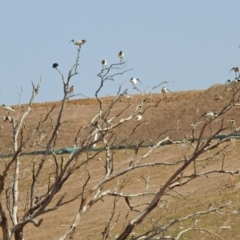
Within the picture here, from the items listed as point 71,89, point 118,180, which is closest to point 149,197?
point 118,180

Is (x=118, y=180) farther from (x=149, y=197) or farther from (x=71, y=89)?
(x=149, y=197)

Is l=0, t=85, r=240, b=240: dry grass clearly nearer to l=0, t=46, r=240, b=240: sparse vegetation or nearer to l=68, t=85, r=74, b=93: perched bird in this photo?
l=0, t=46, r=240, b=240: sparse vegetation

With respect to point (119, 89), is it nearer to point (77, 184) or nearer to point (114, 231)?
point (114, 231)

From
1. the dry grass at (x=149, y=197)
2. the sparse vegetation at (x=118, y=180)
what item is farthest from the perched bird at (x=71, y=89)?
the dry grass at (x=149, y=197)

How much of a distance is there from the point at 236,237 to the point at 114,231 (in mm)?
3108

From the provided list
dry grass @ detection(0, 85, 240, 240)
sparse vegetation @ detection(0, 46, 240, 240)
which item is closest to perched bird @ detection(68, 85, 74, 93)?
sparse vegetation @ detection(0, 46, 240, 240)

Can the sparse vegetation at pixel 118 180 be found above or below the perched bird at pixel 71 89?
below

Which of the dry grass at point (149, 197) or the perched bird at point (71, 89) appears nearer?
the perched bird at point (71, 89)

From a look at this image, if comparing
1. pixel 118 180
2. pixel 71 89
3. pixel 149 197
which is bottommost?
pixel 149 197

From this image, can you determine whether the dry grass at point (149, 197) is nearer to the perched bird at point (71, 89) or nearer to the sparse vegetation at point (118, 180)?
the sparse vegetation at point (118, 180)

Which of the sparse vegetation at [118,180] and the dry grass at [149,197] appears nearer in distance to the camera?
the sparse vegetation at [118,180]

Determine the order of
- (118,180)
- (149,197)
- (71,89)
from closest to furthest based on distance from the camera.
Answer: (71,89) → (118,180) → (149,197)

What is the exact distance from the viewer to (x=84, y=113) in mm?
44969

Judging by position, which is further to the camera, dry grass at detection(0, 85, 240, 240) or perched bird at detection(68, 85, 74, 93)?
dry grass at detection(0, 85, 240, 240)
